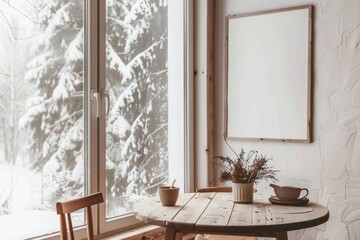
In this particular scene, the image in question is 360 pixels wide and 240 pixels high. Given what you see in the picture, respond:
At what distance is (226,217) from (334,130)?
128 cm

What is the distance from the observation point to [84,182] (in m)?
2.71

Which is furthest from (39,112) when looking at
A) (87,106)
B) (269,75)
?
(269,75)

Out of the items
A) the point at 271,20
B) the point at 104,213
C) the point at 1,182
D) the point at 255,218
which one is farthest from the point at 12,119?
the point at 271,20

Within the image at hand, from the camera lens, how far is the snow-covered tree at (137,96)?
2.93 meters

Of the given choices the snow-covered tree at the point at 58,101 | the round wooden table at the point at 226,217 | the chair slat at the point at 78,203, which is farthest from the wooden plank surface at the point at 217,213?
the snow-covered tree at the point at 58,101

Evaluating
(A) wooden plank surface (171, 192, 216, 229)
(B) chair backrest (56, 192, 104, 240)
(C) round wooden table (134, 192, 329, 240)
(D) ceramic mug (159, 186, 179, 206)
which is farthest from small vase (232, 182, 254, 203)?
(B) chair backrest (56, 192, 104, 240)

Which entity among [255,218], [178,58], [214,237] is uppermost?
[178,58]

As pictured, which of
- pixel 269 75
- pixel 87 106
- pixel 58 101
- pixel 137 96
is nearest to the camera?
pixel 58 101

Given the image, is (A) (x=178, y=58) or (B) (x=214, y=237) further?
(A) (x=178, y=58)

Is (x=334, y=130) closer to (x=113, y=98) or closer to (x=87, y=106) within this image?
(x=113, y=98)

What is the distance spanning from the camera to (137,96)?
3.13 m

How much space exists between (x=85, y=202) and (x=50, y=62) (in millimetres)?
797

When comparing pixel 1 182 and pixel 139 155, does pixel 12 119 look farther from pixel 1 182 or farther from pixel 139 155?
pixel 139 155

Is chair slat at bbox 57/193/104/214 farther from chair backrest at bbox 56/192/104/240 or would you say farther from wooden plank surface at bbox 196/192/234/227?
wooden plank surface at bbox 196/192/234/227
